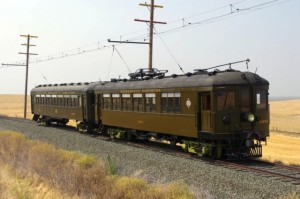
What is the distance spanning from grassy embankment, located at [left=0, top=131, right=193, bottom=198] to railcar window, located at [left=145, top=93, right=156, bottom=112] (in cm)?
485

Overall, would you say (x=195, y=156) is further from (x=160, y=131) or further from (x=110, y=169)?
(x=110, y=169)

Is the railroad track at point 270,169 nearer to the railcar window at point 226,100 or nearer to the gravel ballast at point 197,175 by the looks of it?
the gravel ballast at point 197,175

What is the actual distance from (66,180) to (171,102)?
7553mm

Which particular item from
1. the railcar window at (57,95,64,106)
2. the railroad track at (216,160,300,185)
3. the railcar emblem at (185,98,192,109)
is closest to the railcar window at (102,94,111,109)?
the railcar window at (57,95,64,106)

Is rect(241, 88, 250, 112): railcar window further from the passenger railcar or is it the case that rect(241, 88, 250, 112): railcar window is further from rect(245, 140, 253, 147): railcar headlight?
rect(245, 140, 253, 147): railcar headlight

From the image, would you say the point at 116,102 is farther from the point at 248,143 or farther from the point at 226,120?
the point at 248,143

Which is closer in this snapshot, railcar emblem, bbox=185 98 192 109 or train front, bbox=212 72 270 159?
train front, bbox=212 72 270 159

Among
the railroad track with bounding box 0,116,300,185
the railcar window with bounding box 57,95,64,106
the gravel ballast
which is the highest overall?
the railcar window with bounding box 57,95,64,106

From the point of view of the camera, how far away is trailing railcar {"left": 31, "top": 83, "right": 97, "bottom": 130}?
27.0m

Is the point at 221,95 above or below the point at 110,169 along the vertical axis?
above

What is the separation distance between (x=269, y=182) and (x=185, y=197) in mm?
3800

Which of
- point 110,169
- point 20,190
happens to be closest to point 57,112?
point 110,169

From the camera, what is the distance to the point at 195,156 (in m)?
16.8

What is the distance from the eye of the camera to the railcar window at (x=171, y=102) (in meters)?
17.4
